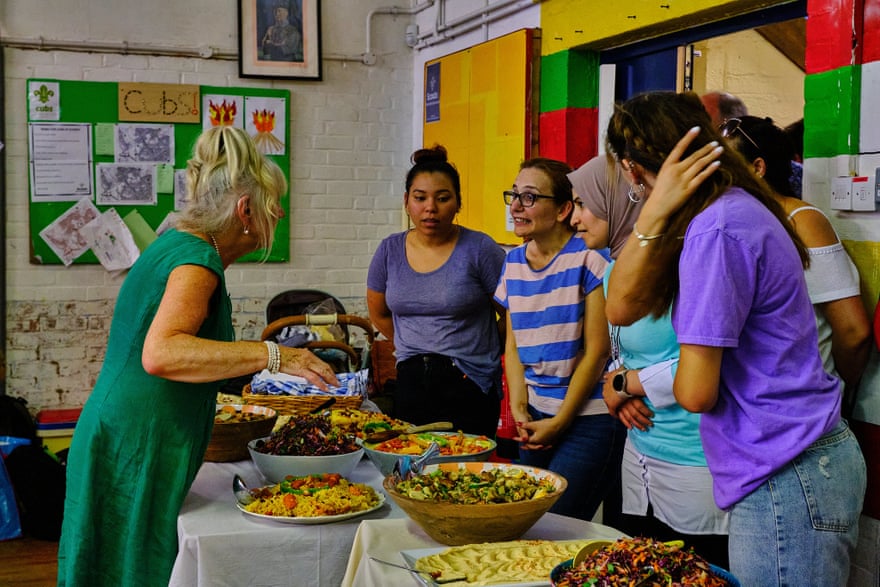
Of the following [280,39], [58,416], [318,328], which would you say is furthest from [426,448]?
[280,39]

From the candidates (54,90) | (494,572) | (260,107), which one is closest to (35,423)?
(54,90)

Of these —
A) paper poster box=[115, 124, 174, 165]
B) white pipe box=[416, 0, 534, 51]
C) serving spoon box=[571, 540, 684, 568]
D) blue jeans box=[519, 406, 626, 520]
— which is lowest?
blue jeans box=[519, 406, 626, 520]

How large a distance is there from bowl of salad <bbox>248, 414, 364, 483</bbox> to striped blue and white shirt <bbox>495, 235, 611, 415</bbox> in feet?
2.06

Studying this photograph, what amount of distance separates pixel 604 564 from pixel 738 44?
8.98 ft

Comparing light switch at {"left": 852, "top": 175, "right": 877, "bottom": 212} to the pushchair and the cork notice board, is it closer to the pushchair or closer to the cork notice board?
the pushchair

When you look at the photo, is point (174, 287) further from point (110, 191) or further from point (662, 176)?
point (110, 191)

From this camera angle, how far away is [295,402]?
117 inches

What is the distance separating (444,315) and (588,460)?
80 cm

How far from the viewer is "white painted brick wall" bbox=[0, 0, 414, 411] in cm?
573

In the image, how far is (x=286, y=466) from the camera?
88.4 inches

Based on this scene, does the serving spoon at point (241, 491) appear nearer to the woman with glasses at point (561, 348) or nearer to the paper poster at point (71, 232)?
the woman with glasses at point (561, 348)

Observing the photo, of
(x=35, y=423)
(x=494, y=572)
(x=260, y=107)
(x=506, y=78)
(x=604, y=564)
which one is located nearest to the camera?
(x=604, y=564)

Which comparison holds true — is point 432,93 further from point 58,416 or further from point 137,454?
point 137,454

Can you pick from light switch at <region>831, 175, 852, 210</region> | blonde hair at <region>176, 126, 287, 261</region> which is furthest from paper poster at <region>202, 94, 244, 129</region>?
light switch at <region>831, 175, 852, 210</region>
